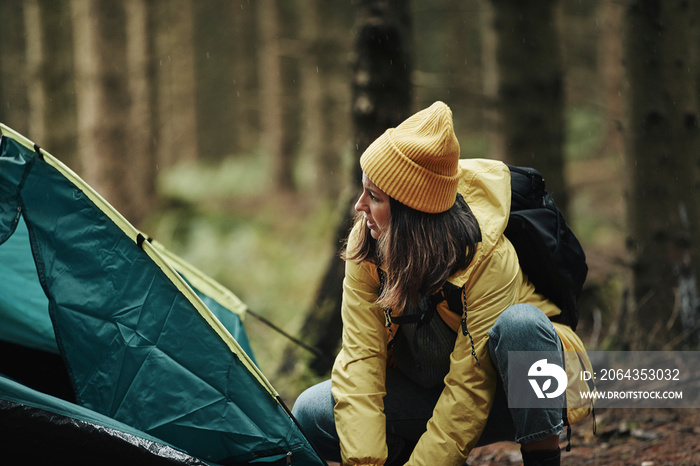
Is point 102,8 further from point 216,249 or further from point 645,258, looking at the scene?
point 645,258

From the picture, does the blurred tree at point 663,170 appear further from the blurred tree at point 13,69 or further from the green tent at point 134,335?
the blurred tree at point 13,69

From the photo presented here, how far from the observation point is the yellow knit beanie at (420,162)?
2.20 metres

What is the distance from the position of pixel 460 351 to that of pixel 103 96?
6.50m

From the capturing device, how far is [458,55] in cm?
1551

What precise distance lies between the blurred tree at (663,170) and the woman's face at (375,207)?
226 cm

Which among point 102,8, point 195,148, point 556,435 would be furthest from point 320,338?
point 195,148

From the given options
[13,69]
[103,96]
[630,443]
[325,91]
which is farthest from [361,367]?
[13,69]

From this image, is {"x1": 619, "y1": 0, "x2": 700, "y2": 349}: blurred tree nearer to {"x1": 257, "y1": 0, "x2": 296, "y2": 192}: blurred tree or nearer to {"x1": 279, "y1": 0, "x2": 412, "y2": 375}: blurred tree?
{"x1": 279, "y1": 0, "x2": 412, "y2": 375}: blurred tree

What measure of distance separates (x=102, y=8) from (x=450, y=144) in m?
6.43

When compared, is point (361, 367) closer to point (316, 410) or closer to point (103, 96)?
point (316, 410)

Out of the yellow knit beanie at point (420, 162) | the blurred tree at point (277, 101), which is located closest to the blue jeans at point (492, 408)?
the yellow knit beanie at point (420, 162)

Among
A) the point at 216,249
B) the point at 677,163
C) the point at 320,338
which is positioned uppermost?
the point at 677,163

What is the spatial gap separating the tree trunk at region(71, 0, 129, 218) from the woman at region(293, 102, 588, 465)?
609 cm

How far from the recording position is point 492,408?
239cm
